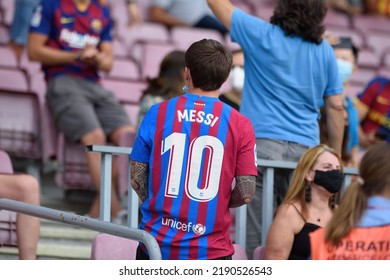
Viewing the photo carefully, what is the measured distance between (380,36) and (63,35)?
13.3 ft

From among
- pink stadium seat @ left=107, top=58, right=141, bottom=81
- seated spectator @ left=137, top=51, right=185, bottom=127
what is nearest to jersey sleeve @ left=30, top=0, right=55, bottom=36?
seated spectator @ left=137, top=51, right=185, bottom=127

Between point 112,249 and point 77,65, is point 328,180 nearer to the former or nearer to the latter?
point 112,249

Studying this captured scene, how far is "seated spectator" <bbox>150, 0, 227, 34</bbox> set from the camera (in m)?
9.77

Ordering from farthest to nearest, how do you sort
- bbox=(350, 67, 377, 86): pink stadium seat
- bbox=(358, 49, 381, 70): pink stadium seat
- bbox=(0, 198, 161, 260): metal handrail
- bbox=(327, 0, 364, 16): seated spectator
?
bbox=(327, 0, 364, 16): seated spectator < bbox=(358, 49, 381, 70): pink stadium seat < bbox=(350, 67, 377, 86): pink stadium seat < bbox=(0, 198, 161, 260): metal handrail

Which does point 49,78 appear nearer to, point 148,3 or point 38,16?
point 38,16

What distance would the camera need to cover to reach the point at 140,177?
446 cm

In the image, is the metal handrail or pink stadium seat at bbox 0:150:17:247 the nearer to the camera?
the metal handrail

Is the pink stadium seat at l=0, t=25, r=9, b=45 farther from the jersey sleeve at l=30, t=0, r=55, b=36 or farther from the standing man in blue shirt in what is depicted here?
the standing man in blue shirt

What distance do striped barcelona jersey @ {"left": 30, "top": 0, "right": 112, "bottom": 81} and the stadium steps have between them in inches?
47.4

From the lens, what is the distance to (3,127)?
7.39m

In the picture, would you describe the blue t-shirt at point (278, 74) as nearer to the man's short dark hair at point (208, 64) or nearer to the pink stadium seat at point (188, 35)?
the man's short dark hair at point (208, 64)

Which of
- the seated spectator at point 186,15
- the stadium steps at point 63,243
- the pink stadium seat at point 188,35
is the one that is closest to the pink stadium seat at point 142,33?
the pink stadium seat at point 188,35

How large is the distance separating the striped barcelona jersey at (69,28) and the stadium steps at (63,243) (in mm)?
1203

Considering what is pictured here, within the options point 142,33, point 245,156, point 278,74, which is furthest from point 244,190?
point 142,33
